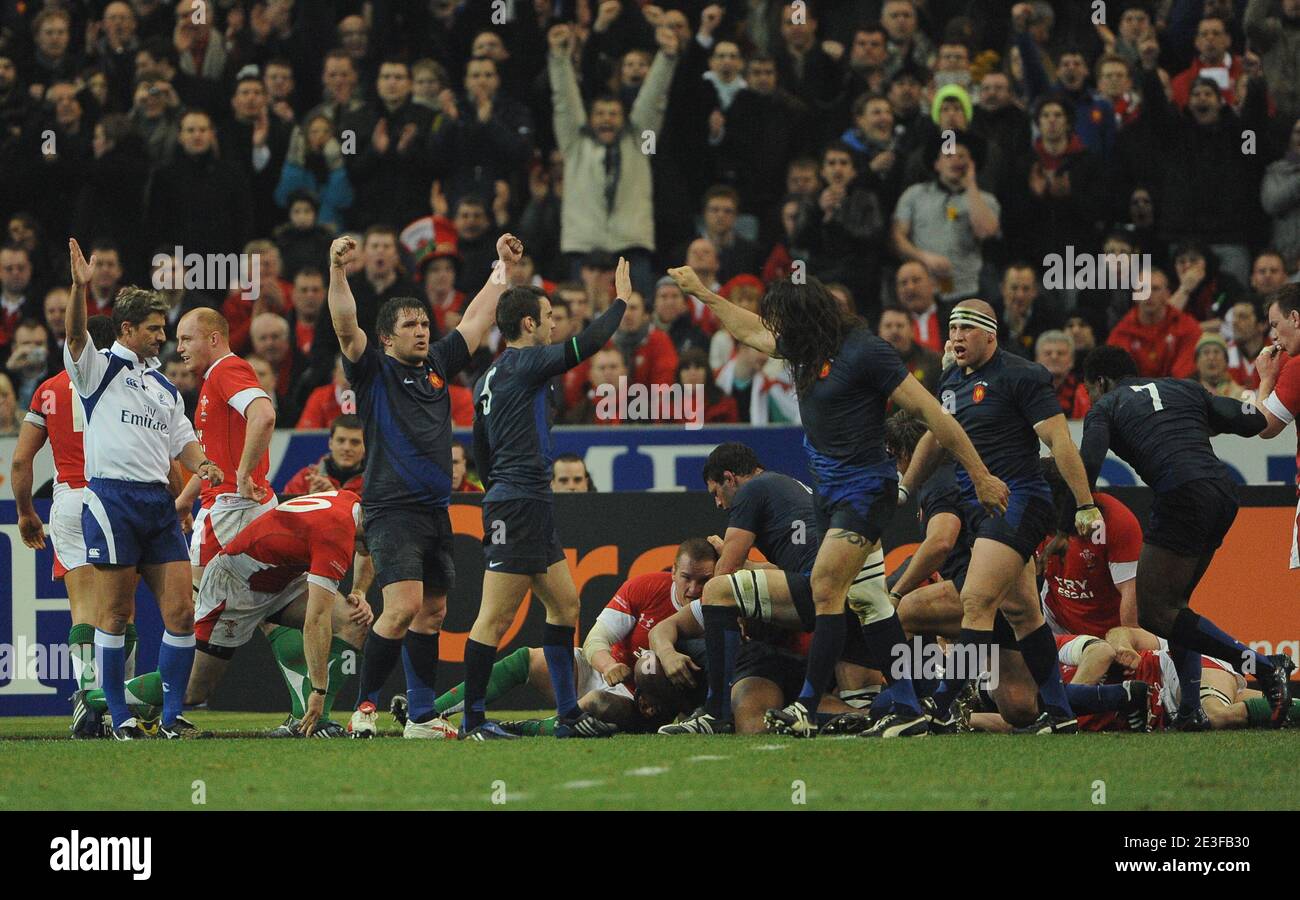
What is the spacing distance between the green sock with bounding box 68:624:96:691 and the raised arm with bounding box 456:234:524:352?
2.57 m

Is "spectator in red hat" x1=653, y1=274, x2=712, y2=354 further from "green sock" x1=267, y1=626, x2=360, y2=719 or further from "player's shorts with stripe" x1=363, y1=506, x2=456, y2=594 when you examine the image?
"player's shorts with stripe" x1=363, y1=506, x2=456, y2=594

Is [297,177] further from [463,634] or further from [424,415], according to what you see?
[424,415]

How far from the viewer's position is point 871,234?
14.8m

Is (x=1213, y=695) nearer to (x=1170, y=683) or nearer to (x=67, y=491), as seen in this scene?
(x=1170, y=683)

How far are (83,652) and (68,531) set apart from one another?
657mm

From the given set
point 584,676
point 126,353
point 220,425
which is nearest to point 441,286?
point 220,425

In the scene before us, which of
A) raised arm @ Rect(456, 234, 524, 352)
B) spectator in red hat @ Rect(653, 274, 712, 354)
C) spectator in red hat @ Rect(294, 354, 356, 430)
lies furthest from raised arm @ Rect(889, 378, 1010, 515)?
spectator in red hat @ Rect(294, 354, 356, 430)

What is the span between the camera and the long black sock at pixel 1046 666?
9.26m

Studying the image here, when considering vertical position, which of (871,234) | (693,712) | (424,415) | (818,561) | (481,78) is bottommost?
(693,712)

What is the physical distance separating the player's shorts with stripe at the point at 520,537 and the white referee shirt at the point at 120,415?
1.89m

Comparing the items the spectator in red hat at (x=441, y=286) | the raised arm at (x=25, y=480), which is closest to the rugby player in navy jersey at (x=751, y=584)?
the raised arm at (x=25, y=480)

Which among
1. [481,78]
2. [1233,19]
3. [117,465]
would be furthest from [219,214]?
[1233,19]

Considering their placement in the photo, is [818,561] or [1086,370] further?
[1086,370]

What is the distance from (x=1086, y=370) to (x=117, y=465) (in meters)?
5.25
